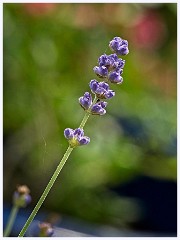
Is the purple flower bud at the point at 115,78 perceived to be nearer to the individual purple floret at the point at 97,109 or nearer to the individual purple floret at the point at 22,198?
the individual purple floret at the point at 97,109

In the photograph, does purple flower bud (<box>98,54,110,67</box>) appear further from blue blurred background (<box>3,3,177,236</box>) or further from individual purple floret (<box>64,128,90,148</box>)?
blue blurred background (<box>3,3,177,236</box>)

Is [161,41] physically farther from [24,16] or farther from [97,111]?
[97,111]

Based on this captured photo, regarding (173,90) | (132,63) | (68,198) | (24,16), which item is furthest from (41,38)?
→ (173,90)

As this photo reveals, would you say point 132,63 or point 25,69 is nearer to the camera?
point 25,69

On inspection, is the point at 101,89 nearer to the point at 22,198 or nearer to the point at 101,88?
the point at 101,88

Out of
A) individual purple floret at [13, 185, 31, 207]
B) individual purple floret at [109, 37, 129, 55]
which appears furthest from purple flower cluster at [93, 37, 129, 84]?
individual purple floret at [13, 185, 31, 207]
